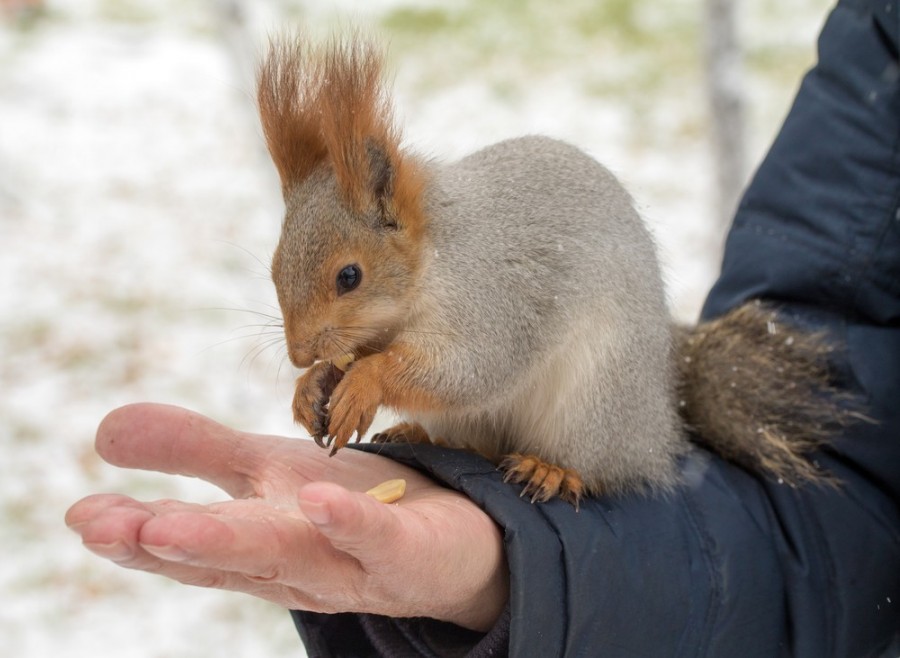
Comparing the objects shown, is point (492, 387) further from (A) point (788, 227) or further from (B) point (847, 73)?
(B) point (847, 73)

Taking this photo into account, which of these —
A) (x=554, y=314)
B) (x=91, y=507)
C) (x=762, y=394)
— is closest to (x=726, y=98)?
(x=762, y=394)

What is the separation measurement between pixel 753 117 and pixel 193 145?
2.84m

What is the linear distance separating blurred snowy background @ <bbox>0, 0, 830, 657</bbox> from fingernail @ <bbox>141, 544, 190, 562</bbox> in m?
1.61

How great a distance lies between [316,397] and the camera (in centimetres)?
125

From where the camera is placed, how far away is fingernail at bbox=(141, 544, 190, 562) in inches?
33.2

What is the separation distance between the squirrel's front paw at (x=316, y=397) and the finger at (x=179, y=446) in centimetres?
7

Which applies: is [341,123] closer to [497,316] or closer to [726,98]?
[497,316]

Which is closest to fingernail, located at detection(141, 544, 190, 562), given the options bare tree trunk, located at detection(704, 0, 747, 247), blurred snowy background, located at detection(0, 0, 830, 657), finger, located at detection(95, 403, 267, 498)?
finger, located at detection(95, 403, 267, 498)

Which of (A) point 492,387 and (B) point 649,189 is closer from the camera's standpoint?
(A) point 492,387

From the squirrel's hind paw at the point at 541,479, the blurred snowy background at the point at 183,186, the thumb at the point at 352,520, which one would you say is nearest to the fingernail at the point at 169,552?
the thumb at the point at 352,520

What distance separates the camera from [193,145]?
4.99m

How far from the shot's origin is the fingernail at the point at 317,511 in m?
0.85

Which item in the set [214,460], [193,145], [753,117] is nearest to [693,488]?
[214,460]

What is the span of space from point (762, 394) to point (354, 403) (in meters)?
0.68
